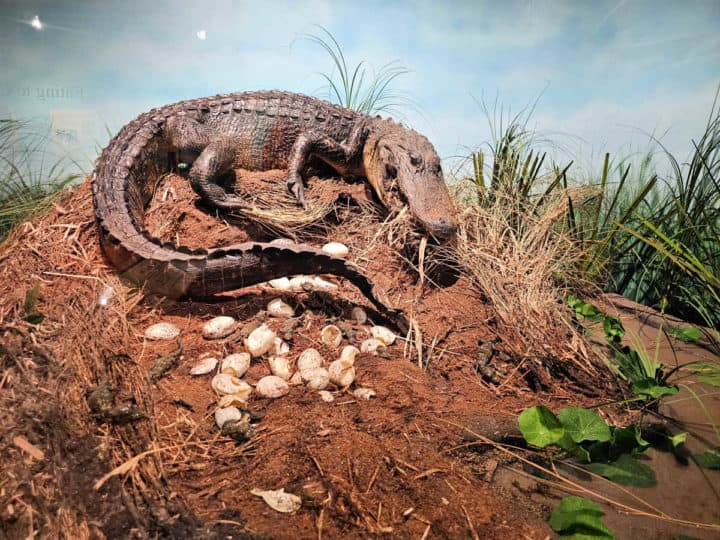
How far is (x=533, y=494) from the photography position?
4.05ft

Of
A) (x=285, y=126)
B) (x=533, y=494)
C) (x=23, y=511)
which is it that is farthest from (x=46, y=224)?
(x=533, y=494)

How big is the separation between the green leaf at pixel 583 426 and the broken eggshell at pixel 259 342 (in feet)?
3.78

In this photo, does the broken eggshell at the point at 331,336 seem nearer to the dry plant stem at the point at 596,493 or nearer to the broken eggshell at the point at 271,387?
the broken eggshell at the point at 271,387

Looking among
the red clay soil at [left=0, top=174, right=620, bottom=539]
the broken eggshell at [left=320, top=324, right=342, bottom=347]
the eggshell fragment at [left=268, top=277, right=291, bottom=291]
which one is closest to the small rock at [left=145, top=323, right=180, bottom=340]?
the red clay soil at [left=0, top=174, right=620, bottom=539]

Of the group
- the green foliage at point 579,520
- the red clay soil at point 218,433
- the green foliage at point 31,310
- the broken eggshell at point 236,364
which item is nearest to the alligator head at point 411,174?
the red clay soil at point 218,433

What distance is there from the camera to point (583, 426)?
1410 mm

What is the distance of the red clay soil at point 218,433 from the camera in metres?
1.04

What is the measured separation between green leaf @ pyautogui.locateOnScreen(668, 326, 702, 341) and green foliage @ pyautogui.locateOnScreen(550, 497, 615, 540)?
1.26 meters

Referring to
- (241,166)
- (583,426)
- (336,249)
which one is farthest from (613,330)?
(241,166)

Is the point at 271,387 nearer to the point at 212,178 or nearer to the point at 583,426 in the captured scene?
the point at 583,426

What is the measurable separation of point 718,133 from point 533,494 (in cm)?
210

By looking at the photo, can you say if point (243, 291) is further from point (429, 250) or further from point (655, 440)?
point (655, 440)

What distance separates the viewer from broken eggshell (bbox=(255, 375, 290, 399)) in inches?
62.4

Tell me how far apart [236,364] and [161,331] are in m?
0.43
